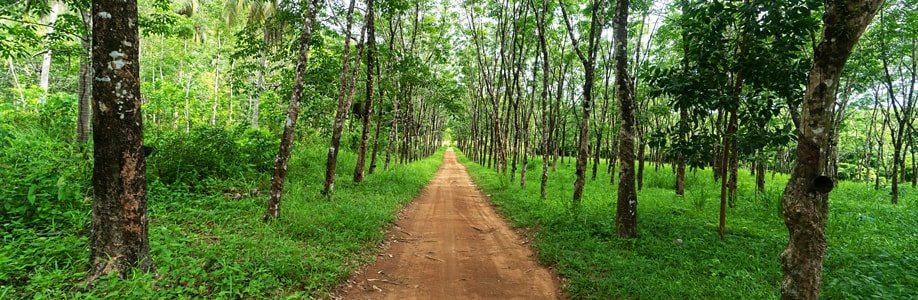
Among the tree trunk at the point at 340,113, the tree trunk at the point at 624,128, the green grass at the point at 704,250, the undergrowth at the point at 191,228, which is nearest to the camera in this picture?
the undergrowth at the point at 191,228

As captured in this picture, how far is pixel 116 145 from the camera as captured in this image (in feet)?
13.2

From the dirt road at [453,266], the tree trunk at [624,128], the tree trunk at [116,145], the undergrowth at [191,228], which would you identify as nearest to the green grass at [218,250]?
the undergrowth at [191,228]

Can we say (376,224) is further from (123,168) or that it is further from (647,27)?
(647,27)

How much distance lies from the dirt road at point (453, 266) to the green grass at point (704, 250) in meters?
0.48

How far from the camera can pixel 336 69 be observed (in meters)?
13.4

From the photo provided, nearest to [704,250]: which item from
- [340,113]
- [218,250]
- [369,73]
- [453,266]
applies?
[453,266]

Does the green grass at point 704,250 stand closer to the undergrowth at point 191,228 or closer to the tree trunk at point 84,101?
the undergrowth at point 191,228

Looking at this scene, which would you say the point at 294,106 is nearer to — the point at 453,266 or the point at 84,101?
the point at 453,266

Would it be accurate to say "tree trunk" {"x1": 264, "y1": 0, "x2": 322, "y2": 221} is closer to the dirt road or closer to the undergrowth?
the undergrowth

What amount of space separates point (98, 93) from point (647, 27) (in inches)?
789

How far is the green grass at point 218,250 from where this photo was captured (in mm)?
4094

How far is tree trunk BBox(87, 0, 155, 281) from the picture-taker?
3.93 meters

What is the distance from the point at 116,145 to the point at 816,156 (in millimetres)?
6611

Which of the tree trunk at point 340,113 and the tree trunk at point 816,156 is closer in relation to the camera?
the tree trunk at point 816,156
